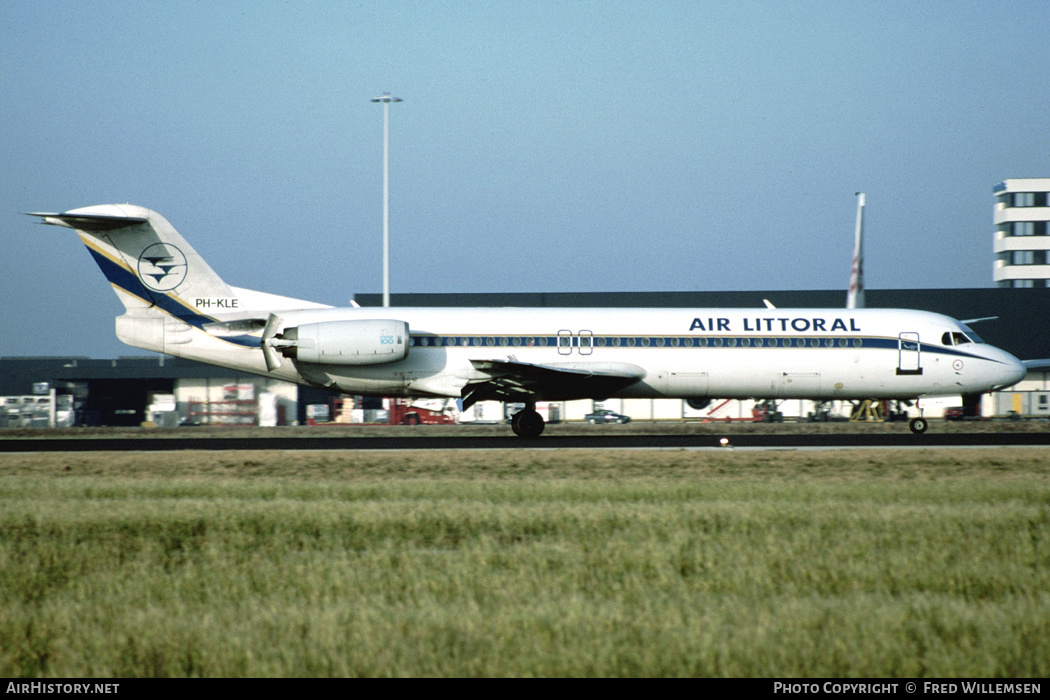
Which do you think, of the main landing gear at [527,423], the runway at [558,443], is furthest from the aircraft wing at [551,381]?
the runway at [558,443]

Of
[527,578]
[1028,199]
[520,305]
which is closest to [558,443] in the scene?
[527,578]

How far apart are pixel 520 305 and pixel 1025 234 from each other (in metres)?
58.9

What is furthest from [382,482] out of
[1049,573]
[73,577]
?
[1049,573]

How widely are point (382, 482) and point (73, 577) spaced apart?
7166 millimetres

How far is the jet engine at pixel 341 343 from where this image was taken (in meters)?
23.7

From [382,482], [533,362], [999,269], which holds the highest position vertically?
[999,269]

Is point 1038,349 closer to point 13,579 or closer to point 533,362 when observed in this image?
point 533,362

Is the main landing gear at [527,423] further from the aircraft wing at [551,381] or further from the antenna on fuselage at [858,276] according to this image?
the antenna on fuselage at [858,276]

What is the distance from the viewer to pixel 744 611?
6.56 metres

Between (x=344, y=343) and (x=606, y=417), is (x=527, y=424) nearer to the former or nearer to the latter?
(x=344, y=343)

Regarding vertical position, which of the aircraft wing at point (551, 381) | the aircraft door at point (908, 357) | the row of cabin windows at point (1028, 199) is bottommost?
the aircraft wing at point (551, 381)

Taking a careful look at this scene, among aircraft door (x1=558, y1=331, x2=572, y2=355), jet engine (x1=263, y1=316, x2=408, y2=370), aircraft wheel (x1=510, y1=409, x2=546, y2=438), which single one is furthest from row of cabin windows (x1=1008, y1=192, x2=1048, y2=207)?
jet engine (x1=263, y1=316, x2=408, y2=370)

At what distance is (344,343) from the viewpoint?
23.7 m

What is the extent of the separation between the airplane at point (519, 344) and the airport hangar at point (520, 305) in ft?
76.0
